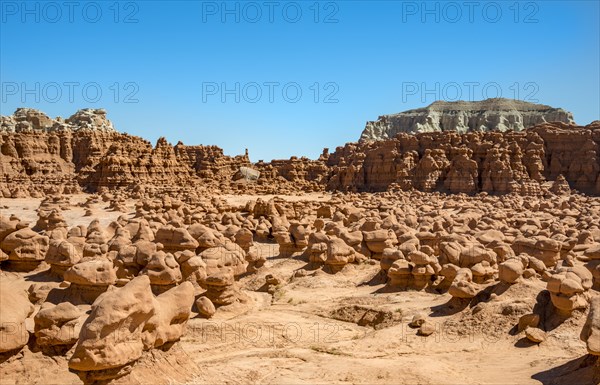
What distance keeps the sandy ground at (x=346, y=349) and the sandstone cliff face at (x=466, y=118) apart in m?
59.2

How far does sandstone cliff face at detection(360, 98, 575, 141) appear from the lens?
67375mm

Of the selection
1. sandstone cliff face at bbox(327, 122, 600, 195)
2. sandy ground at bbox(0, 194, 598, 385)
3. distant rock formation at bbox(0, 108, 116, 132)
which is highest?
distant rock formation at bbox(0, 108, 116, 132)

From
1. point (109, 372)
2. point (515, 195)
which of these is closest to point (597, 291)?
point (109, 372)

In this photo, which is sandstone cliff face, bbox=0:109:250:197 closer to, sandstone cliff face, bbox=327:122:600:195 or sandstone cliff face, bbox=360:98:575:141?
sandstone cliff face, bbox=327:122:600:195

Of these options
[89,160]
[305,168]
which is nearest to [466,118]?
[305,168]

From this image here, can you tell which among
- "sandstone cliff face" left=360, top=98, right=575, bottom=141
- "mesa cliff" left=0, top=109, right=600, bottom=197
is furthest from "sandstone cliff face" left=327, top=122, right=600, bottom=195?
"sandstone cliff face" left=360, top=98, right=575, bottom=141

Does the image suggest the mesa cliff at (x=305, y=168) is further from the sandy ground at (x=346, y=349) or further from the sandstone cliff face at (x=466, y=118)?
the sandy ground at (x=346, y=349)

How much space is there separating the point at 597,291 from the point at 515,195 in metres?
29.3

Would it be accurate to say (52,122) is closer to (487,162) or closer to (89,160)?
(89,160)

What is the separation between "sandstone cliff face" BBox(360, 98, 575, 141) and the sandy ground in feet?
194

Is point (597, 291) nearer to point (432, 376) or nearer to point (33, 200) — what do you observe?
point (432, 376)

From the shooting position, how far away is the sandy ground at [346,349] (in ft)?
22.7

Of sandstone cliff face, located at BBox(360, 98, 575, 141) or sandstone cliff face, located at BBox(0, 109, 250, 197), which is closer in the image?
sandstone cliff face, located at BBox(0, 109, 250, 197)

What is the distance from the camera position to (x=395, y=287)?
1232 centimetres
